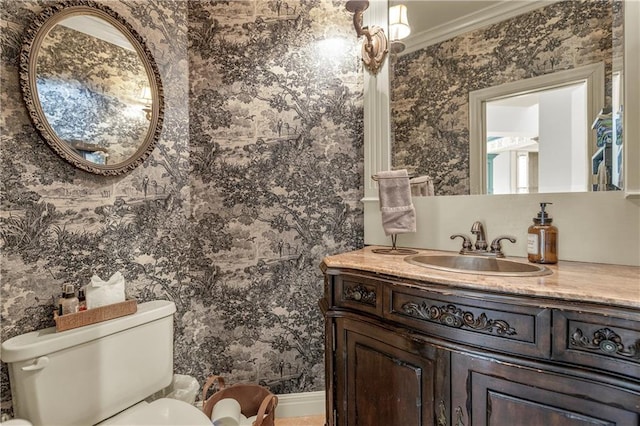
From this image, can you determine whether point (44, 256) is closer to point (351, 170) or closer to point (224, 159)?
point (224, 159)

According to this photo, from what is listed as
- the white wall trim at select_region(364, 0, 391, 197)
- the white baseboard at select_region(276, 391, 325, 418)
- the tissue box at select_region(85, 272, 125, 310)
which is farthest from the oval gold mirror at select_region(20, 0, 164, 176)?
the white baseboard at select_region(276, 391, 325, 418)

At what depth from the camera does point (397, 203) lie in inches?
57.1

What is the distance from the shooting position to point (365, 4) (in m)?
1.48

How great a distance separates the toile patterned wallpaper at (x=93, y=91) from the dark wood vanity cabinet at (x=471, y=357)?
113 cm

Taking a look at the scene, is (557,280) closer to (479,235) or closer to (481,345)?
(481,345)

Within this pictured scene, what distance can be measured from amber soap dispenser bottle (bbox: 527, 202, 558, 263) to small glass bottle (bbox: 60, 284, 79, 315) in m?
1.73

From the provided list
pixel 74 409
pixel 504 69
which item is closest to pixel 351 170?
pixel 504 69

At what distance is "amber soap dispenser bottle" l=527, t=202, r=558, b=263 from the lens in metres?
1.14

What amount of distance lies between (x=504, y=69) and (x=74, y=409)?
2129 millimetres

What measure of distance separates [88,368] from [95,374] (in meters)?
0.03

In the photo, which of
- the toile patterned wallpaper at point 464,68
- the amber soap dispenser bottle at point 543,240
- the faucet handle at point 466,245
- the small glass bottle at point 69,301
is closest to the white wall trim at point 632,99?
the toile patterned wallpaper at point 464,68

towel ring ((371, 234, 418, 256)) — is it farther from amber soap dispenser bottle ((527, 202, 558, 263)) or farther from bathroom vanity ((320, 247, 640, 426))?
amber soap dispenser bottle ((527, 202, 558, 263))

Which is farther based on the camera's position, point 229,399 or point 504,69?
point 229,399

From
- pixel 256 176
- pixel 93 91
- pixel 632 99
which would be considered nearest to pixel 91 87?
pixel 93 91
